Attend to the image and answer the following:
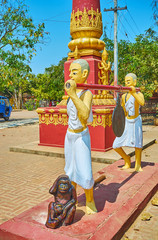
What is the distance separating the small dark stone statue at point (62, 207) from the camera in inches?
111

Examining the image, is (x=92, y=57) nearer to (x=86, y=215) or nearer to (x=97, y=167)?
(x=97, y=167)

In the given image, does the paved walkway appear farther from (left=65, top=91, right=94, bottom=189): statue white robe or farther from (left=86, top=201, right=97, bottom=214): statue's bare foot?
(left=65, top=91, right=94, bottom=189): statue white robe

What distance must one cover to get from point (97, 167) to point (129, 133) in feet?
5.30

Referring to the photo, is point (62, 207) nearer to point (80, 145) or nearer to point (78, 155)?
point (78, 155)

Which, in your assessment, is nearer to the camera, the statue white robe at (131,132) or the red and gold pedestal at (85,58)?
the statue white robe at (131,132)

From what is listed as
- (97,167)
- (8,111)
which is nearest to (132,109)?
(97,167)

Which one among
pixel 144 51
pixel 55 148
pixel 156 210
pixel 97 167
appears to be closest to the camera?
pixel 156 210

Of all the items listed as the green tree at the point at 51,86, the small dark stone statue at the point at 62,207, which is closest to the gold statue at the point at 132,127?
the small dark stone statue at the point at 62,207

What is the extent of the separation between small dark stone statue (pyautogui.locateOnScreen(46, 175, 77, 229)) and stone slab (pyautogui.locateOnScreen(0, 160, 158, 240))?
0.08 meters

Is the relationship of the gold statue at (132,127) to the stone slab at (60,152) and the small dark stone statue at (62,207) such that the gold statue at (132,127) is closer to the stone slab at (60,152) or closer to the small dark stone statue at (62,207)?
the stone slab at (60,152)

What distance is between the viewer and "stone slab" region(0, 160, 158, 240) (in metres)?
2.70

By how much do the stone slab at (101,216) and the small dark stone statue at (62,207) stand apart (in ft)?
0.25

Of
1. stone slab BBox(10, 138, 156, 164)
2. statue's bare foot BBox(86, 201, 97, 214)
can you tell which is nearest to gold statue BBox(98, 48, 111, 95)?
stone slab BBox(10, 138, 156, 164)

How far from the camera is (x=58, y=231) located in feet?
8.98
